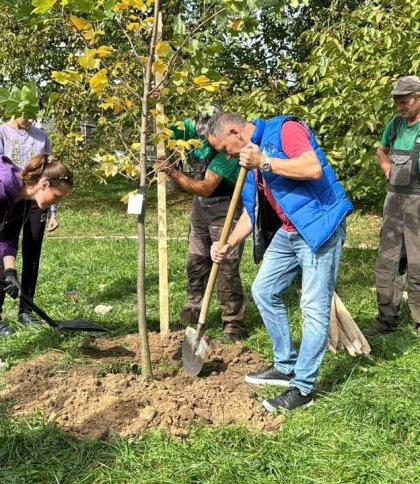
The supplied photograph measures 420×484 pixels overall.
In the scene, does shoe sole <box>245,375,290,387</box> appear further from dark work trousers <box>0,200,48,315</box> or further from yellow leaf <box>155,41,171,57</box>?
dark work trousers <box>0,200,48,315</box>

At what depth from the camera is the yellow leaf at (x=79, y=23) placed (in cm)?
296

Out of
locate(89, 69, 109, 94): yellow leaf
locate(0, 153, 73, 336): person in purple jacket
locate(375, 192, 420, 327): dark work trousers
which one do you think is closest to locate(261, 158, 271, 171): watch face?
locate(89, 69, 109, 94): yellow leaf

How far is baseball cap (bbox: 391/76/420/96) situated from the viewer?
14.7 feet

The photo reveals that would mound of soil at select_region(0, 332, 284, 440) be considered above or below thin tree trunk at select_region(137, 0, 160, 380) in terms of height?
below

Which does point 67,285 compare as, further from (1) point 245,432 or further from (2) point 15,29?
(2) point 15,29

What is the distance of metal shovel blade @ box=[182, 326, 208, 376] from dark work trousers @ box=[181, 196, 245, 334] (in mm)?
830

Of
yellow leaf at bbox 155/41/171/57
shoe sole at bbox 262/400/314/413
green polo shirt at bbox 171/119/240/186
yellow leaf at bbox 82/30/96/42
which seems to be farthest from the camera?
green polo shirt at bbox 171/119/240/186

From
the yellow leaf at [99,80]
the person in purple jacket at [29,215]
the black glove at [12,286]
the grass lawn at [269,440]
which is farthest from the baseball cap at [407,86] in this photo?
the black glove at [12,286]

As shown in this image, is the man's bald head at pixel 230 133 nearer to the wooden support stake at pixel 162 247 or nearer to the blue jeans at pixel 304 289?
the blue jeans at pixel 304 289

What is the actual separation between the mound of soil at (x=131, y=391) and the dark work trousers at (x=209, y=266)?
1.23 feet

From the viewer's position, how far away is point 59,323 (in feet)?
14.5

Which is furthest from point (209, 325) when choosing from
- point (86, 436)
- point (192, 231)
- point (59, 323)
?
point (86, 436)

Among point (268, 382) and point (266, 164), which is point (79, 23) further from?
point (268, 382)

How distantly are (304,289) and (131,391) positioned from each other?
4.06ft
